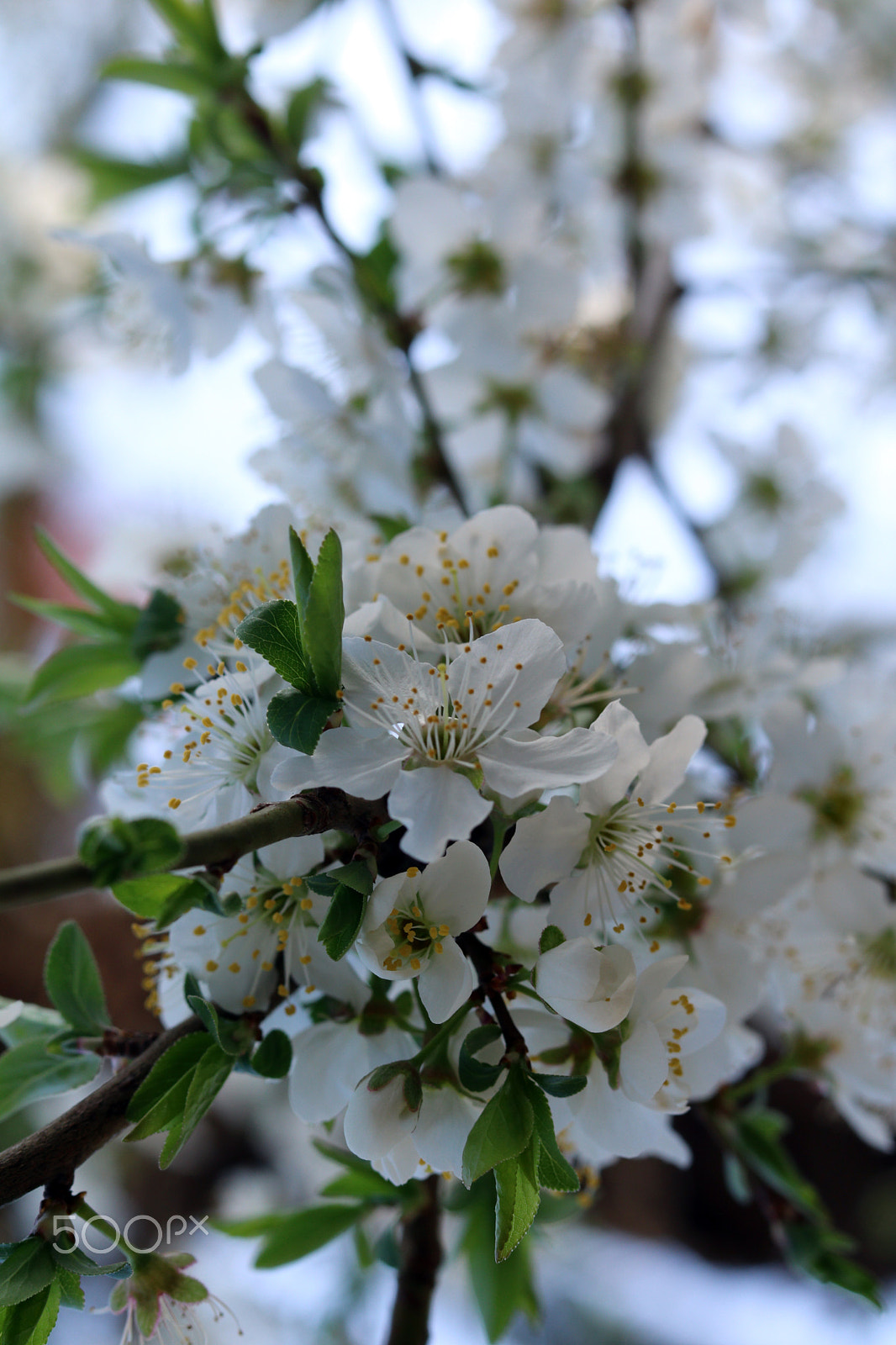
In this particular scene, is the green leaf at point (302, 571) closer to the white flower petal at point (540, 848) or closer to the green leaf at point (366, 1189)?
the white flower petal at point (540, 848)

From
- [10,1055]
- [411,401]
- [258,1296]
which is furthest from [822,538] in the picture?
[258,1296]

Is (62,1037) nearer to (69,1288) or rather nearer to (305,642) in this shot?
(69,1288)

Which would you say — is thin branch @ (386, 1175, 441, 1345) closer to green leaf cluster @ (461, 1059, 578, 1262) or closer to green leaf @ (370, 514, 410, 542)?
green leaf cluster @ (461, 1059, 578, 1262)

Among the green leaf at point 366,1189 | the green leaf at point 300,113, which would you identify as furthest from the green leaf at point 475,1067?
the green leaf at point 300,113

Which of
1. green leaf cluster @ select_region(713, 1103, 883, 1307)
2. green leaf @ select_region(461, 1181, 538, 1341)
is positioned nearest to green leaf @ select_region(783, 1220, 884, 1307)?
→ green leaf cluster @ select_region(713, 1103, 883, 1307)

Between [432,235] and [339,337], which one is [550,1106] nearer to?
[339,337]

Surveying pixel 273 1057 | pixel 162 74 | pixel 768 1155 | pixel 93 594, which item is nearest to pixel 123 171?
pixel 162 74
